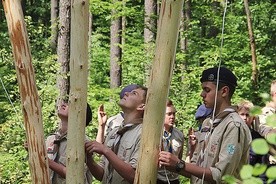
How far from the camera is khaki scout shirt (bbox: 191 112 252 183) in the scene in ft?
11.4

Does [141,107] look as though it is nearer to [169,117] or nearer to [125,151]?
[125,151]

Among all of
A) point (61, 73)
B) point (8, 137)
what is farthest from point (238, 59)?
point (8, 137)

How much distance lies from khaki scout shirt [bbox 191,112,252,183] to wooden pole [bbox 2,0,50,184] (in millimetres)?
1046

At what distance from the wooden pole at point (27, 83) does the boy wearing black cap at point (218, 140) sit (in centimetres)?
84

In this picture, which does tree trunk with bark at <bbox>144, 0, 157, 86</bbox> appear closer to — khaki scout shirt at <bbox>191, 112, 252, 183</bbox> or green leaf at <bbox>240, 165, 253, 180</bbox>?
khaki scout shirt at <bbox>191, 112, 252, 183</bbox>

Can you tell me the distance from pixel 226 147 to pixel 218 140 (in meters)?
0.09

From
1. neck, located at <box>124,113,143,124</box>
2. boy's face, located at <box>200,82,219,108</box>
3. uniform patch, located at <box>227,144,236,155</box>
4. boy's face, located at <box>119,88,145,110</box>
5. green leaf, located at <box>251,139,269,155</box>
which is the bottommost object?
uniform patch, located at <box>227,144,236,155</box>

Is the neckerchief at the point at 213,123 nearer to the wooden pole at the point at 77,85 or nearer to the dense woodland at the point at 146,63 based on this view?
the wooden pole at the point at 77,85

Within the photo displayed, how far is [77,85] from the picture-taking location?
3.40 m

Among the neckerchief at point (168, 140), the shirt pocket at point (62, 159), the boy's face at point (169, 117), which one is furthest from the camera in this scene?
the boy's face at point (169, 117)

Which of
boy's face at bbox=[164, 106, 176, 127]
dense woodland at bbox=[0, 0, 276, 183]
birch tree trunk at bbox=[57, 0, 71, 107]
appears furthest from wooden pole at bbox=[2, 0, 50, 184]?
birch tree trunk at bbox=[57, 0, 71, 107]

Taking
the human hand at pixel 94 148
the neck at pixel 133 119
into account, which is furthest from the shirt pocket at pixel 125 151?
the human hand at pixel 94 148

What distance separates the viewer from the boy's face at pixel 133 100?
13.5 ft

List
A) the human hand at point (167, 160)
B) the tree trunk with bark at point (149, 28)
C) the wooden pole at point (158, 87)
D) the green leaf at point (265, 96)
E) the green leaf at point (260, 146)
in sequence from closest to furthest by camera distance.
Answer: the green leaf at point (260, 146), the green leaf at point (265, 96), the wooden pole at point (158, 87), the human hand at point (167, 160), the tree trunk with bark at point (149, 28)
